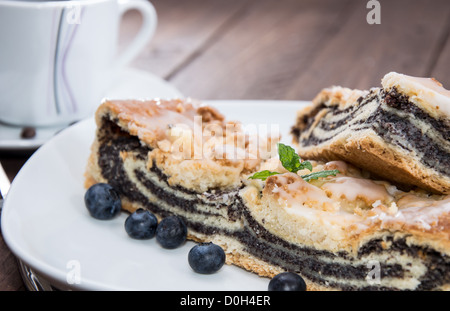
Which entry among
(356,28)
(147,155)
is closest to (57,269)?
(147,155)

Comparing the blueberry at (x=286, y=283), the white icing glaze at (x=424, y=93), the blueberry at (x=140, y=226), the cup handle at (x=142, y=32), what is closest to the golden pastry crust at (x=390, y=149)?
the white icing glaze at (x=424, y=93)

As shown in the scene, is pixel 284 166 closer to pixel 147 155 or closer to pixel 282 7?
pixel 147 155

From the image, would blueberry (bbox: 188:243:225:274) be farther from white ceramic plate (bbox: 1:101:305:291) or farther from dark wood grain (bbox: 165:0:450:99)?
dark wood grain (bbox: 165:0:450:99)

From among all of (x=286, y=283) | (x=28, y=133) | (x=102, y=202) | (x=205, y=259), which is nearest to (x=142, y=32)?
(x=28, y=133)

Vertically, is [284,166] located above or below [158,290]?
above

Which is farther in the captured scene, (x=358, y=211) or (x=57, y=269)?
(x=358, y=211)

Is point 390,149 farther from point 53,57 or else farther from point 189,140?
point 53,57

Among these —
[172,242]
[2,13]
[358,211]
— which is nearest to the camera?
[358,211]
